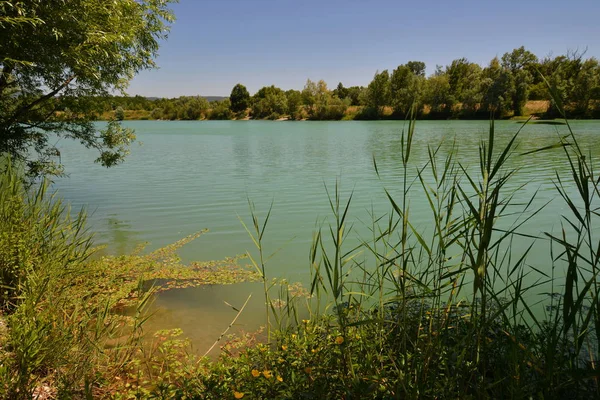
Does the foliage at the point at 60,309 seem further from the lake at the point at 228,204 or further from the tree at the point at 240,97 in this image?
the tree at the point at 240,97

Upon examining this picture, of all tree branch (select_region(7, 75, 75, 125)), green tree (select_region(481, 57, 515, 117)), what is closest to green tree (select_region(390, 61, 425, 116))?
green tree (select_region(481, 57, 515, 117))

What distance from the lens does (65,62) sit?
610 centimetres

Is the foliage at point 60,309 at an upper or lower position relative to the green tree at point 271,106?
lower

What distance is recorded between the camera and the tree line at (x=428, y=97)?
51.8 metres

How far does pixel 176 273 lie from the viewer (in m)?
5.23

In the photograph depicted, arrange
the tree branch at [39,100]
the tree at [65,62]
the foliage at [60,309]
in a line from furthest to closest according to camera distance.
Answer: the tree branch at [39,100] → the tree at [65,62] → the foliage at [60,309]

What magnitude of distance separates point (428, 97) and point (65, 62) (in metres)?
68.6

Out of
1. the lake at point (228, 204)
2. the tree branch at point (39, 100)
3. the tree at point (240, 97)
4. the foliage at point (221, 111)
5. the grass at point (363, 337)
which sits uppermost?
the tree at point (240, 97)

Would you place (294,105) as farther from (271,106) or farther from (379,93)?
(379,93)

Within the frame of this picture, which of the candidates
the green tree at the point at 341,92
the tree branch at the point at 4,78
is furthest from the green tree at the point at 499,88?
the tree branch at the point at 4,78

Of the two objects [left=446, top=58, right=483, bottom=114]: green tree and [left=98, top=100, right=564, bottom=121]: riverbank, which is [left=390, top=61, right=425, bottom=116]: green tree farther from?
[left=446, top=58, right=483, bottom=114]: green tree

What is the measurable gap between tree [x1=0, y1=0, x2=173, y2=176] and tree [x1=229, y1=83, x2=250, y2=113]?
9398 centimetres

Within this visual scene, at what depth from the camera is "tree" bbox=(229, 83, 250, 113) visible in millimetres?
→ 98812

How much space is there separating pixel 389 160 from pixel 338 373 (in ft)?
51.8
